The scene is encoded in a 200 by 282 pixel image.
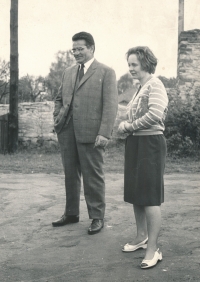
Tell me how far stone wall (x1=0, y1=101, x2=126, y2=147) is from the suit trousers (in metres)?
7.20

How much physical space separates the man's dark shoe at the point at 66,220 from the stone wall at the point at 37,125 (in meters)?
7.14

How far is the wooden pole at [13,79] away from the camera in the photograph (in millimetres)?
10406

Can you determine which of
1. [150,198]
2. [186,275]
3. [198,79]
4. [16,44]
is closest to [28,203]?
[150,198]

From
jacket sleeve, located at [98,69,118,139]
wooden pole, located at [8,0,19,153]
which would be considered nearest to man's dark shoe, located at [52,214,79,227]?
jacket sleeve, located at [98,69,118,139]

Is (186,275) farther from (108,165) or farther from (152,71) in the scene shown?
(108,165)

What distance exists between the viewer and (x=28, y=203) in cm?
458

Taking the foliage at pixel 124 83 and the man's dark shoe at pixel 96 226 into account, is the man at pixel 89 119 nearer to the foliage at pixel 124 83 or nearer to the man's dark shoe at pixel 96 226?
the man's dark shoe at pixel 96 226

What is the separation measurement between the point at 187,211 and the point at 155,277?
1.79m

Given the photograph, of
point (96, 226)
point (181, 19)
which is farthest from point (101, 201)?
point (181, 19)

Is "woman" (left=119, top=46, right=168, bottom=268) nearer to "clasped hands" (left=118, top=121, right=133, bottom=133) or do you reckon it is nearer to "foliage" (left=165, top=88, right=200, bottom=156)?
"clasped hands" (left=118, top=121, right=133, bottom=133)

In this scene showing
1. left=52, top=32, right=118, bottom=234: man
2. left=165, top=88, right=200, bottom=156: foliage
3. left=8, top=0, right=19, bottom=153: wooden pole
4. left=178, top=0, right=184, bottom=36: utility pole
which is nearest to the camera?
left=52, top=32, right=118, bottom=234: man

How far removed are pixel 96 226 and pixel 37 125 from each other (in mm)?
7762

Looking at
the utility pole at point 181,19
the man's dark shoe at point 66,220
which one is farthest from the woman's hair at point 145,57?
the utility pole at point 181,19

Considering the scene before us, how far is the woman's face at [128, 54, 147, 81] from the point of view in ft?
9.29
